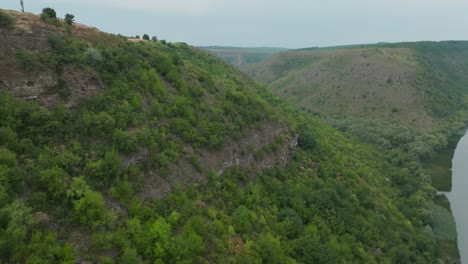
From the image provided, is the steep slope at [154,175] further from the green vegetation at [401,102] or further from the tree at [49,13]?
the green vegetation at [401,102]

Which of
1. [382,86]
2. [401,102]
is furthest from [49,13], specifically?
[382,86]

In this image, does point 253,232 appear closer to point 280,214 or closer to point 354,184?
point 280,214

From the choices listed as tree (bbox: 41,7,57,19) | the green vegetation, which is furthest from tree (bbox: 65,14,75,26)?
the green vegetation

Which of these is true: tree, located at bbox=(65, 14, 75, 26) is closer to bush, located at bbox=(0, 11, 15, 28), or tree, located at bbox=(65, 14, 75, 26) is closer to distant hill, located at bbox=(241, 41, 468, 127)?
bush, located at bbox=(0, 11, 15, 28)

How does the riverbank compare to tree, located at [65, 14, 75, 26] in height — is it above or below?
below

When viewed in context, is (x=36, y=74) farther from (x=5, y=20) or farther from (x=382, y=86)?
(x=382, y=86)

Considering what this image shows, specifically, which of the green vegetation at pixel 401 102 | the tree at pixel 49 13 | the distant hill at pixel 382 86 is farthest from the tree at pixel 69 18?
the distant hill at pixel 382 86
